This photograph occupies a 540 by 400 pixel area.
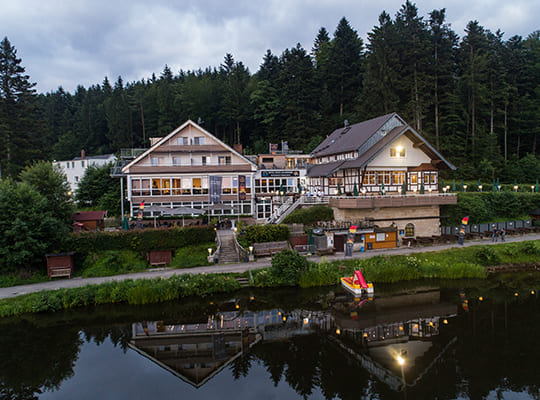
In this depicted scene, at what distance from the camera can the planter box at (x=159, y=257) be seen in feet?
79.1

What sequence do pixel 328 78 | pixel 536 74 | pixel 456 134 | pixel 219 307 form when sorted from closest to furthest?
pixel 219 307, pixel 456 134, pixel 536 74, pixel 328 78

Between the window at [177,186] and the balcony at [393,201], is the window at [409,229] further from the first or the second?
the window at [177,186]

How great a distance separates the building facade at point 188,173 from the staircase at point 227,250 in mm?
5613

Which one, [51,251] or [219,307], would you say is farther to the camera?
[51,251]

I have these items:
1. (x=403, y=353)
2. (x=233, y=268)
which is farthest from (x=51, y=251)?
(x=403, y=353)

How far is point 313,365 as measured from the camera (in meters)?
12.7

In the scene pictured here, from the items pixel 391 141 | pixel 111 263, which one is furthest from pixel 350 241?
pixel 111 263

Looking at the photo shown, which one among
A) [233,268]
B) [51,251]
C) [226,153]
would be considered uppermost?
[226,153]

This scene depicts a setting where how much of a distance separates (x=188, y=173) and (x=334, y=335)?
23.9 meters

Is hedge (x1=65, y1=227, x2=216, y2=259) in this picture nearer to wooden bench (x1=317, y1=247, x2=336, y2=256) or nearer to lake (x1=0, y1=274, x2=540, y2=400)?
lake (x1=0, y1=274, x2=540, y2=400)

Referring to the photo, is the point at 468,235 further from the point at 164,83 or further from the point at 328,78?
the point at 164,83

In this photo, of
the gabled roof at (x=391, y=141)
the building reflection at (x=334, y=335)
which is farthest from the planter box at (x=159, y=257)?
the gabled roof at (x=391, y=141)

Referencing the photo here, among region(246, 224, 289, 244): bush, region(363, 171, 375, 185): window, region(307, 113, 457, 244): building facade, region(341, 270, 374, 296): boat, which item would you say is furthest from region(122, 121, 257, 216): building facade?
region(341, 270, 374, 296): boat

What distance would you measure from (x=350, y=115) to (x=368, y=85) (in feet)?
20.6
